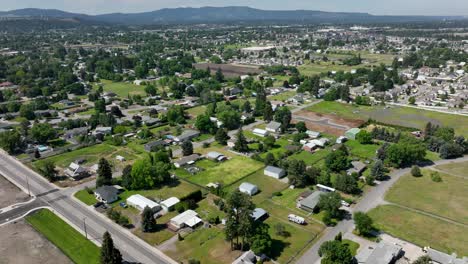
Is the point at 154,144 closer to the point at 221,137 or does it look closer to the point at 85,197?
the point at 221,137

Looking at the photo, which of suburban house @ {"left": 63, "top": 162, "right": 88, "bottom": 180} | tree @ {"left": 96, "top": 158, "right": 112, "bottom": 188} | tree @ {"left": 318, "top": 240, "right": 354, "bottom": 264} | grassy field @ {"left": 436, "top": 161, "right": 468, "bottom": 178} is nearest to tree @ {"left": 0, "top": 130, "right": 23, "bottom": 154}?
suburban house @ {"left": 63, "top": 162, "right": 88, "bottom": 180}

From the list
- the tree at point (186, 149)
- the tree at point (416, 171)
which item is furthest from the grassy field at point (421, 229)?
the tree at point (186, 149)

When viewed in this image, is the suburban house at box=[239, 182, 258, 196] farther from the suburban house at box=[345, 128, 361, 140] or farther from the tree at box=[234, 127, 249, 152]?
the suburban house at box=[345, 128, 361, 140]

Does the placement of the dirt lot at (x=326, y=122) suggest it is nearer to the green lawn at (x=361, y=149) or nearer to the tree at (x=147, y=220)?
the green lawn at (x=361, y=149)

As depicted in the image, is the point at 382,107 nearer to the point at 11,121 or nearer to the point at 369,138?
the point at 369,138

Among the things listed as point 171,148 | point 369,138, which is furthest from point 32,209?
point 369,138

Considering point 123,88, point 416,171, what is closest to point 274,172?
point 416,171
